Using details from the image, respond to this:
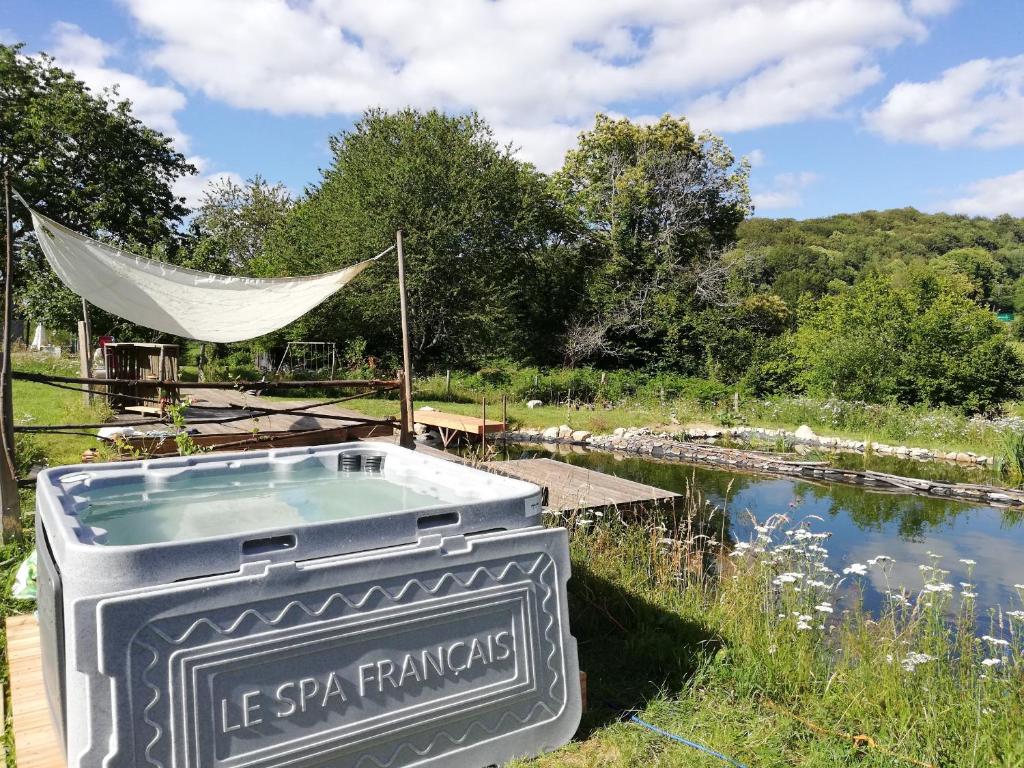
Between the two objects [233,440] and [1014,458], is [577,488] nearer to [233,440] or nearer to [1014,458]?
[233,440]

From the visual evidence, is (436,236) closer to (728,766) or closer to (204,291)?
(204,291)

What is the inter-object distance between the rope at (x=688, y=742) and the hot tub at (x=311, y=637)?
316mm

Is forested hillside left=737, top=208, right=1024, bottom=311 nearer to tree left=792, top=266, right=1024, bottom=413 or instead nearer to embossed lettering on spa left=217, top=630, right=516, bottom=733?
tree left=792, top=266, right=1024, bottom=413

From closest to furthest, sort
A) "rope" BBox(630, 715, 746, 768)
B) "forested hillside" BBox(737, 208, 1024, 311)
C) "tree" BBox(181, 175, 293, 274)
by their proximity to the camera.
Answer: "rope" BBox(630, 715, 746, 768), "tree" BBox(181, 175, 293, 274), "forested hillside" BBox(737, 208, 1024, 311)

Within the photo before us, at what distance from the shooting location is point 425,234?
1684 centimetres

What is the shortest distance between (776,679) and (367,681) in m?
1.62

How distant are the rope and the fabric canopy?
3653 millimetres

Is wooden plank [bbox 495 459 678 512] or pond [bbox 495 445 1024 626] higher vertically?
wooden plank [bbox 495 459 678 512]

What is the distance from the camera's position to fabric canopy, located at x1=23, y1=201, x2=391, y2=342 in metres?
5.00

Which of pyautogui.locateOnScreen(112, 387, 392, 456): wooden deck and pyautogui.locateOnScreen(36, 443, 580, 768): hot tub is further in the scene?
pyautogui.locateOnScreen(112, 387, 392, 456): wooden deck

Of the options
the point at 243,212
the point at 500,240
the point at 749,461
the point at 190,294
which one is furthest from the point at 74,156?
the point at 749,461

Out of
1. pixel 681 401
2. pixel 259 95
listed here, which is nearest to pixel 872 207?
pixel 681 401

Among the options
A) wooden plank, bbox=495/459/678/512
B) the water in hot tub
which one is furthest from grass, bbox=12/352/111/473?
wooden plank, bbox=495/459/678/512

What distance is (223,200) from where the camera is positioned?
24.8m
